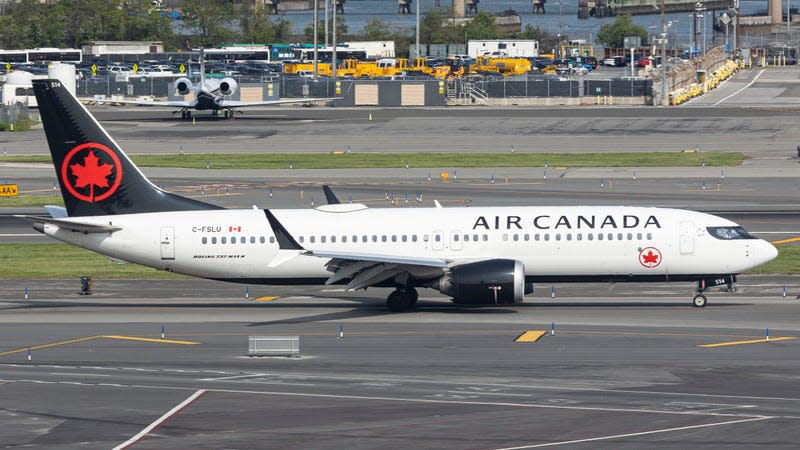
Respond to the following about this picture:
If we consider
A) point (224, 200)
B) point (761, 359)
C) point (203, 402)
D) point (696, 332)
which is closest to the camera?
point (203, 402)

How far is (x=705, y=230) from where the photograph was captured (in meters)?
45.0

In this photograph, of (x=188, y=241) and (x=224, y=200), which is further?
(x=224, y=200)

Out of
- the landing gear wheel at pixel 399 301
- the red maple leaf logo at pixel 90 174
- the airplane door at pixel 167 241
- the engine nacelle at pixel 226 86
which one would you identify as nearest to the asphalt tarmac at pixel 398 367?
the landing gear wheel at pixel 399 301

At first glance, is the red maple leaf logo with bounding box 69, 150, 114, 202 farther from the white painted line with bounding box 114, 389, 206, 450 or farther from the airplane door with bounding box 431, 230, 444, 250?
the white painted line with bounding box 114, 389, 206, 450

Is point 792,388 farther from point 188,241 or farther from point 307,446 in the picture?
point 188,241

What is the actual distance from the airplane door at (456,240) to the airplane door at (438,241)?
0.36 m

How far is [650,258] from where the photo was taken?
44938 millimetres

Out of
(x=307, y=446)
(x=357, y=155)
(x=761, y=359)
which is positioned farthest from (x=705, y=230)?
(x=357, y=155)

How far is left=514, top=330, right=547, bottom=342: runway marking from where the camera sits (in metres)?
39.8

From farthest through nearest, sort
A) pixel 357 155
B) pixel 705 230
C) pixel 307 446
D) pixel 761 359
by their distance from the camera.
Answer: pixel 357 155
pixel 705 230
pixel 761 359
pixel 307 446

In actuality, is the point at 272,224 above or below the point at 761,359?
above

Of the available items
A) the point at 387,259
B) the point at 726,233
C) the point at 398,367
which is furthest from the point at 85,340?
the point at 726,233

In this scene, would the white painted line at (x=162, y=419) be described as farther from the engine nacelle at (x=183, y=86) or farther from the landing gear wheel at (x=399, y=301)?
the engine nacelle at (x=183, y=86)

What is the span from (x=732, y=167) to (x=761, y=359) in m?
54.4
